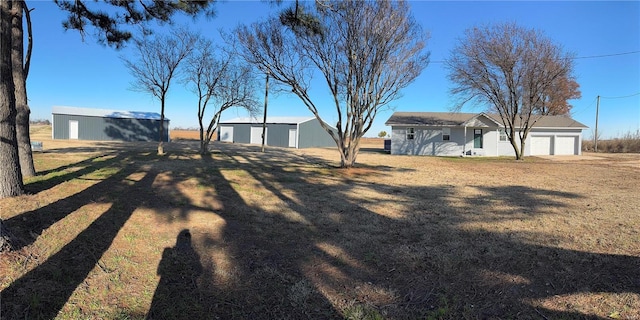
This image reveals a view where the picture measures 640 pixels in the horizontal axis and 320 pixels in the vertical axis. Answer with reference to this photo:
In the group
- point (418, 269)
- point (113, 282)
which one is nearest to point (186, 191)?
point (113, 282)

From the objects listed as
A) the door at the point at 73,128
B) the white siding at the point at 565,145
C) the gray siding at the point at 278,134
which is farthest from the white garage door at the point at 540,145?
the door at the point at 73,128

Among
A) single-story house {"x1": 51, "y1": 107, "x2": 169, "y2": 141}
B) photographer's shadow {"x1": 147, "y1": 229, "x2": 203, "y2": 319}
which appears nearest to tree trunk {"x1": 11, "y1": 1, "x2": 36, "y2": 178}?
photographer's shadow {"x1": 147, "y1": 229, "x2": 203, "y2": 319}

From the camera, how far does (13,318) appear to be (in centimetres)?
282

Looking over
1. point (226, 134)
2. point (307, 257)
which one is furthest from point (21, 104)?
point (226, 134)

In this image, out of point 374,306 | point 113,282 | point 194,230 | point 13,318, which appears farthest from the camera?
point 194,230

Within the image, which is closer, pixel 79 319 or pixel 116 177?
pixel 79 319

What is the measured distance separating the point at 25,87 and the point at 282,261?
29.3 ft

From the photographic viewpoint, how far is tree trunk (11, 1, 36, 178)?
7938mm

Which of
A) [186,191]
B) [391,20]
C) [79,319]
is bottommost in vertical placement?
[79,319]

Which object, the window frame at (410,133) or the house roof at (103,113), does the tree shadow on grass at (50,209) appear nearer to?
the window frame at (410,133)

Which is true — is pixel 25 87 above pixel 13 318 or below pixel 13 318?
above

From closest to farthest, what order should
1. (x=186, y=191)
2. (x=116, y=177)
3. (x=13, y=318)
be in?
(x=13, y=318)
(x=186, y=191)
(x=116, y=177)

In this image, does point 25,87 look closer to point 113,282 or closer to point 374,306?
point 113,282

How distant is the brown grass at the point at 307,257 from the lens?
313 cm
